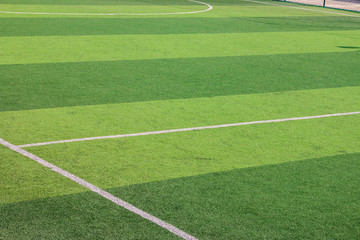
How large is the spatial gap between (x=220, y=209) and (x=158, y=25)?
1213 centimetres

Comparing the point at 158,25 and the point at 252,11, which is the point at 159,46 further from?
the point at 252,11

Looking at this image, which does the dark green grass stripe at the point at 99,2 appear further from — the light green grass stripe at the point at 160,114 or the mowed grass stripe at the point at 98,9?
the light green grass stripe at the point at 160,114

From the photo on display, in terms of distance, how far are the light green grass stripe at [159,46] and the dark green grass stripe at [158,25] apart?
70 centimetres

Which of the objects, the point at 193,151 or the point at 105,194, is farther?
the point at 193,151

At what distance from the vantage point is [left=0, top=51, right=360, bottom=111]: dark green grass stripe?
8797 mm

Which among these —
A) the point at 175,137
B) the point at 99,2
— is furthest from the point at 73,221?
the point at 99,2

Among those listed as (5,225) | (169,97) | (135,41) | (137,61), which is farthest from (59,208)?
(135,41)

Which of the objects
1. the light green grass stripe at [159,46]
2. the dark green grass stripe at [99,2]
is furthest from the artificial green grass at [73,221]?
the dark green grass stripe at [99,2]

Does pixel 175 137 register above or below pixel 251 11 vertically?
above

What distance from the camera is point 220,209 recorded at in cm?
524

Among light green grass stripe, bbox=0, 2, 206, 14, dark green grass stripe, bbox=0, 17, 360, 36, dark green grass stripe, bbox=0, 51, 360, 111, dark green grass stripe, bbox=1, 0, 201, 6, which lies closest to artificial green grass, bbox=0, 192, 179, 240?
dark green grass stripe, bbox=0, 51, 360, 111

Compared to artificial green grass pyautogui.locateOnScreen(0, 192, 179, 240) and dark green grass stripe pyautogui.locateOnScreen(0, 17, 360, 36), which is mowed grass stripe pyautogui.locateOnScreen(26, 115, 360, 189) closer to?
artificial green grass pyautogui.locateOnScreen(0, 192, 179, 240)

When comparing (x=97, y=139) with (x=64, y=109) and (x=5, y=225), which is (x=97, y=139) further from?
(x=5, y=225)

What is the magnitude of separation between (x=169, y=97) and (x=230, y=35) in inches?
283
